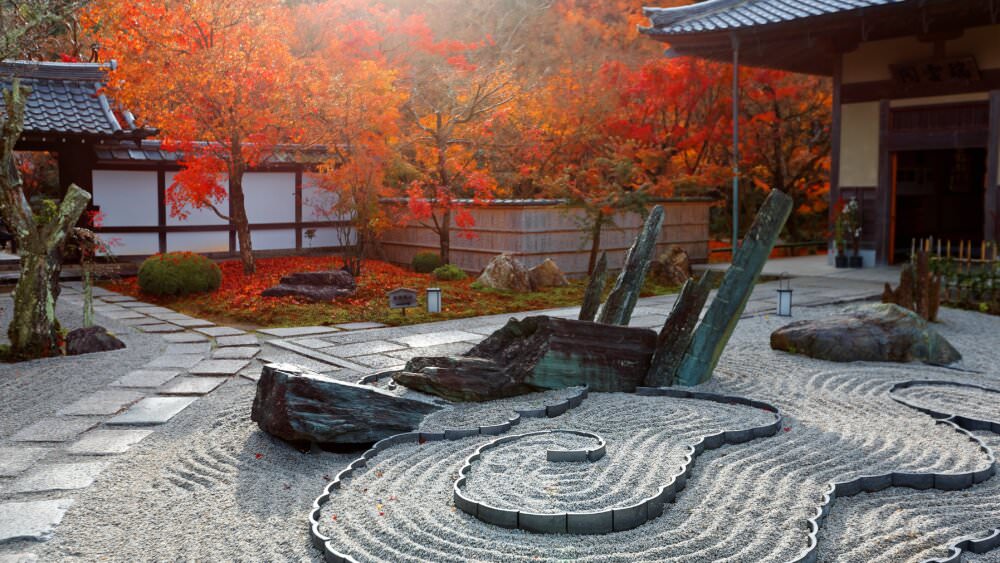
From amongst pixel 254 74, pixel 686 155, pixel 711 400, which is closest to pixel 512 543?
pixel 711 400

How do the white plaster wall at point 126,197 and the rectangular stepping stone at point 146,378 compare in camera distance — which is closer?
the rectangular stepping stone at point 146,378

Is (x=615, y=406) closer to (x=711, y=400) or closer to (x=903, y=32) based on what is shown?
(x=711, y=400)

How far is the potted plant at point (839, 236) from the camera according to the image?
53.1 ft

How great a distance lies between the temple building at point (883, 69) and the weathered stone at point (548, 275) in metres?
4.34

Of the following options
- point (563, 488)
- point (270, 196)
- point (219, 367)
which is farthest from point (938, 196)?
point (563, 488)

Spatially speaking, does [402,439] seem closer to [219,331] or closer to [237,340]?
[237,340]

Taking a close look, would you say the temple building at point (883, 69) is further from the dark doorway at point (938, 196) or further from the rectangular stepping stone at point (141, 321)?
the rectangular stepping stone at point (141, 321)

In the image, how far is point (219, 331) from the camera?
9742 mm

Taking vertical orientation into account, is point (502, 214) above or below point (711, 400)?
above

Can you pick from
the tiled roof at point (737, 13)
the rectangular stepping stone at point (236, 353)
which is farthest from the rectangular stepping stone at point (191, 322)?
the tiled roof at point (737, 13)

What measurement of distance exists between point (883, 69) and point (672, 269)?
5.38 m

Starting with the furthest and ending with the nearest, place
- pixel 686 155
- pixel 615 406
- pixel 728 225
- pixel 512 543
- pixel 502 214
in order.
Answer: pixel 728 225
pixel 686 155
pixel 502 214
pixel 615 406
pixel 512 543

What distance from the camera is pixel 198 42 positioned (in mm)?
12664

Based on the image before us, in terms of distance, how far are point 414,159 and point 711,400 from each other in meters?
11.2
